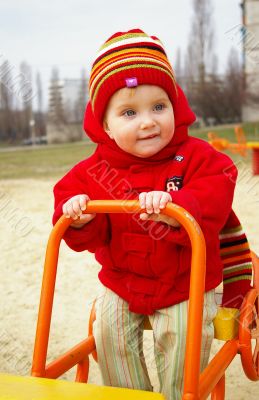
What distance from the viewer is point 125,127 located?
149 centimetres

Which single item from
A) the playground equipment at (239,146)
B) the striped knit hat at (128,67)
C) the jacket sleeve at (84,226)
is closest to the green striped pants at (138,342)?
the jacket sleeve at (84,226)

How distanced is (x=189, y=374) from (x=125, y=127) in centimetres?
66

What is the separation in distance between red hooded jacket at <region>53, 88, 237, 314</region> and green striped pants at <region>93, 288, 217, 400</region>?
0.04m

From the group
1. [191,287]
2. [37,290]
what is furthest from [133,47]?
[37,290]

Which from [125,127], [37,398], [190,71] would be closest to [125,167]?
[125,127]

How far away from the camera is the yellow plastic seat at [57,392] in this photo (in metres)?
1.11

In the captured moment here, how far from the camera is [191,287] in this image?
1.24 meters

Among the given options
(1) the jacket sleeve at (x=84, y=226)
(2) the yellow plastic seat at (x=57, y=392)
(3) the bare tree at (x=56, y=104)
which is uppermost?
(1) the jacket sleeve at (x=84, y=226)

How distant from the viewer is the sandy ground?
2.40 meters

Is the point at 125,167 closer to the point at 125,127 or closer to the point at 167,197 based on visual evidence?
the point at 125,127

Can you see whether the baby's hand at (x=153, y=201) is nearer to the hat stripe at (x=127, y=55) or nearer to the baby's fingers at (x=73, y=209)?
the baby's fingers at (x=73, y=209)

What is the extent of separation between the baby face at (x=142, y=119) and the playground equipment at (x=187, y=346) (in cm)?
23

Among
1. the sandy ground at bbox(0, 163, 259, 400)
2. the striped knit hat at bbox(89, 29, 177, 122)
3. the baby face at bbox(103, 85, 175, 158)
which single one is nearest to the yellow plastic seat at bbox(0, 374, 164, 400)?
the baby face at bbox(103, 85, 175, 158)

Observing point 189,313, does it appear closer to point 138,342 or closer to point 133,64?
point 138,342
